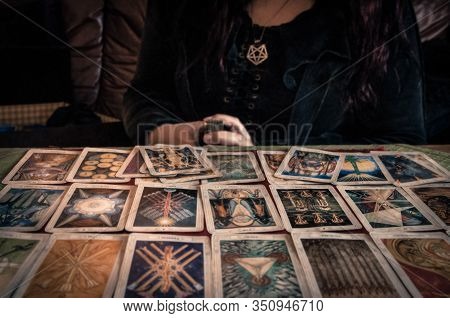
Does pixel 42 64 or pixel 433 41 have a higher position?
pixel 433 41

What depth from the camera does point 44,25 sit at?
1.65 meters

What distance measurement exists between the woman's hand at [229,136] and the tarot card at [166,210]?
0.33m

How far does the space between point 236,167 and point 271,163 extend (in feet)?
0.29

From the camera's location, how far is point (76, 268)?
588 millimetres

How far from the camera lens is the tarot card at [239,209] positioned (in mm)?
696

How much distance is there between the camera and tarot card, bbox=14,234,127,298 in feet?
1.79

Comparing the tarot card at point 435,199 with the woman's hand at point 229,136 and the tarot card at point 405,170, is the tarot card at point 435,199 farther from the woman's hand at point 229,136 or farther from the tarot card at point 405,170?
the woman's hand at point 229,136

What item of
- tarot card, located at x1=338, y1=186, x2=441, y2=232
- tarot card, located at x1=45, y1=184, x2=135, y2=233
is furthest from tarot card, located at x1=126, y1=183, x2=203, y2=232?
tarot card, located at x1=338, y1=186, x2=441, y2=232

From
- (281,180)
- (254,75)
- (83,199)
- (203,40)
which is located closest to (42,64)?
(203,40)

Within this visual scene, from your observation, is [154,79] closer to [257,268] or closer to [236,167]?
[236,167]

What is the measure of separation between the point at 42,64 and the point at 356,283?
1601mm

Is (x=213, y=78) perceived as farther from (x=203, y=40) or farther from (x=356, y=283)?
(x=356, y=283)

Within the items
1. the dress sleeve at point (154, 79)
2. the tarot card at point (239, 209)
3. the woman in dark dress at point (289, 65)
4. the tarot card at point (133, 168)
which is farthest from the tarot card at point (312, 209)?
the dress sleeve at point (154, 79)

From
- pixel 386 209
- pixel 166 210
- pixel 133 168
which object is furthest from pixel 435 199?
pixel 133 168
